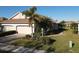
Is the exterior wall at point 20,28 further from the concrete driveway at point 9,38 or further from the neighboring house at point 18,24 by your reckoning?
the concrete driveway at point 9,38

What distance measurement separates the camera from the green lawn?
106 feet

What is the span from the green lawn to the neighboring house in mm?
825

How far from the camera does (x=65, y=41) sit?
3247 cm

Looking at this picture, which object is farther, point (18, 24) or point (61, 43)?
point (18, 24)

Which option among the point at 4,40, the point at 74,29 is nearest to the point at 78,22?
the point at 74,29

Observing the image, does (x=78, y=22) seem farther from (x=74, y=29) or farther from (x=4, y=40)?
(x=4, y=40)

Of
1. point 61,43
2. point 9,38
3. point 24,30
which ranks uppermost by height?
point 24,30

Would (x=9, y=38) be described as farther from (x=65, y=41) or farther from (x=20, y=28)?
(x=65, y=41)

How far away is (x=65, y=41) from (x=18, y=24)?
4.85 ft

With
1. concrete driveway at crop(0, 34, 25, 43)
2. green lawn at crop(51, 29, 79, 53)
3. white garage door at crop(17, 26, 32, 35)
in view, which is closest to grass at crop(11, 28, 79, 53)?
green lawn at crop(51, 29, 79, 53)

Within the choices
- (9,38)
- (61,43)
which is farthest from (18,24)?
(61,43)

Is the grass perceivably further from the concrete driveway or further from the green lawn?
the concrete driveway

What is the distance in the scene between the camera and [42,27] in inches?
1276
